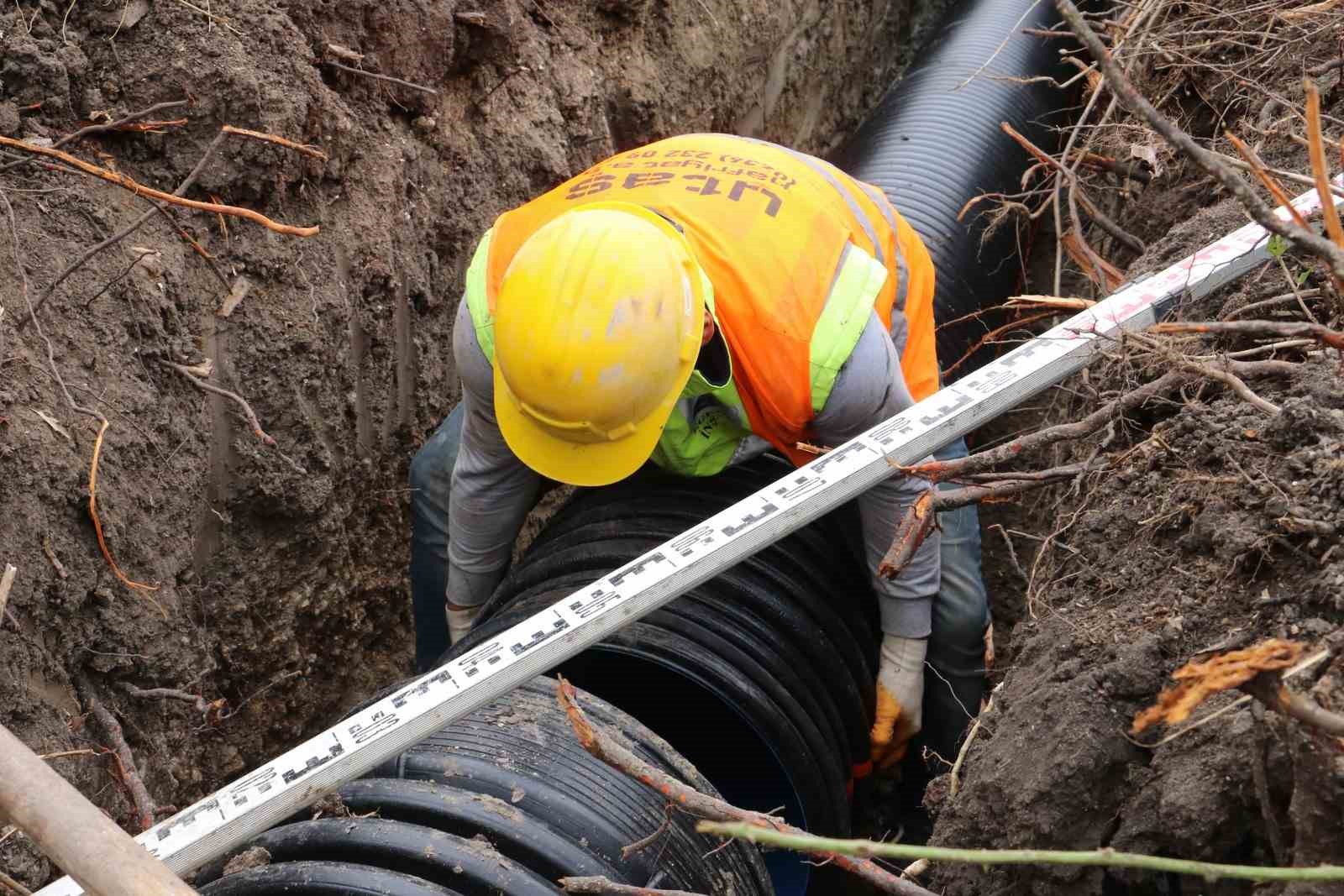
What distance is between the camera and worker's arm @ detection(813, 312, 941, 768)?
7.55ft

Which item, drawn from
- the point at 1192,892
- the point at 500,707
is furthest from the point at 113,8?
the point at 1192,892

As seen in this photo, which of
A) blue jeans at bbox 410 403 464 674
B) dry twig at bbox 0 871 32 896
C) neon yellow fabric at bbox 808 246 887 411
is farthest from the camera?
blue jeans at bbox 410 403 464 674

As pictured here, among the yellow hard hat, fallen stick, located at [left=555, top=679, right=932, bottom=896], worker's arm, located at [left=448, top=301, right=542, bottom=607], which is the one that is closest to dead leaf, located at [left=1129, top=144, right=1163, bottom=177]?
the yellow hard hat

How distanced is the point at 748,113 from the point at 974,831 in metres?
4.00

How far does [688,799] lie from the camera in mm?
1505

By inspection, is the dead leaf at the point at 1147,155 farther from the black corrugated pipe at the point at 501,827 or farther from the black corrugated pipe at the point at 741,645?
the black corrugated pipe at the point at 501,827

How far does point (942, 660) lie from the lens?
288cm

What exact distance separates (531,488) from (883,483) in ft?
3.06

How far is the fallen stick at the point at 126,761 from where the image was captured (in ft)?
6.46

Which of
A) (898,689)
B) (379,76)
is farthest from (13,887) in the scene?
(379,76)

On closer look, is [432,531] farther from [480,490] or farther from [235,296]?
[235,296]

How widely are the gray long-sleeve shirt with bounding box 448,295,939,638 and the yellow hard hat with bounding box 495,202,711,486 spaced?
0.32 meters

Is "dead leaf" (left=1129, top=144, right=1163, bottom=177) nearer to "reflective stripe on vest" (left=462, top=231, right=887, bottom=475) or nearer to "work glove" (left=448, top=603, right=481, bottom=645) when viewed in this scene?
"reflective stripe on vest" (left=462, top=231, right=887, bottom=475)

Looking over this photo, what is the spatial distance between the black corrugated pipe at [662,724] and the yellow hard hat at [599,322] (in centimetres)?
30
